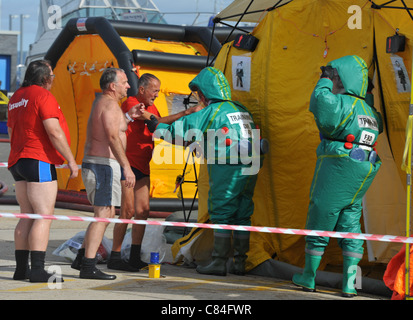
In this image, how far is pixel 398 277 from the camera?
5.09 m

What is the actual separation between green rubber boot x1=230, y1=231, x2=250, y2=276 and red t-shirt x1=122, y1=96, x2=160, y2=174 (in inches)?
40.1

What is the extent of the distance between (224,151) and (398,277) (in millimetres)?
1894

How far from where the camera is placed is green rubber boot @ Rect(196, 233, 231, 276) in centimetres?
636

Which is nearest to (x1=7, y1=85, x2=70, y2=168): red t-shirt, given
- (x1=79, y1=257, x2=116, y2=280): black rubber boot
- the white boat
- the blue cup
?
(x1=79, y1=257, x2=116, y2=280): black rubber boot

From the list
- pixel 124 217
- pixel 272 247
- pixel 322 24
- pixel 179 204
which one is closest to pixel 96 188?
pixel 124 217

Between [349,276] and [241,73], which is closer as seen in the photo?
[349,276]

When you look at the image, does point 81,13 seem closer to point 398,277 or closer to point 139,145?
point 139,145

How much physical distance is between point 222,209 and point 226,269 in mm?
547

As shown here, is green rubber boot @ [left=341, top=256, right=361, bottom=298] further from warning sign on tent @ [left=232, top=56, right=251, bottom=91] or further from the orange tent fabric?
warning sign on tent @ [left=232, top=56, right=251, bottom=91]

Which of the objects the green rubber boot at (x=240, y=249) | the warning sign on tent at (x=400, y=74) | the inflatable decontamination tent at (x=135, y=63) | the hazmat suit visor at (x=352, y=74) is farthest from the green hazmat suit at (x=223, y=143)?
the inflatable decontamination tent at (x=135, y=63)

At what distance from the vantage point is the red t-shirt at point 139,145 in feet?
21.3

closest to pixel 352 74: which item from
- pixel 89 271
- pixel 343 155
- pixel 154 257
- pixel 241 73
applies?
pixel 343 155
